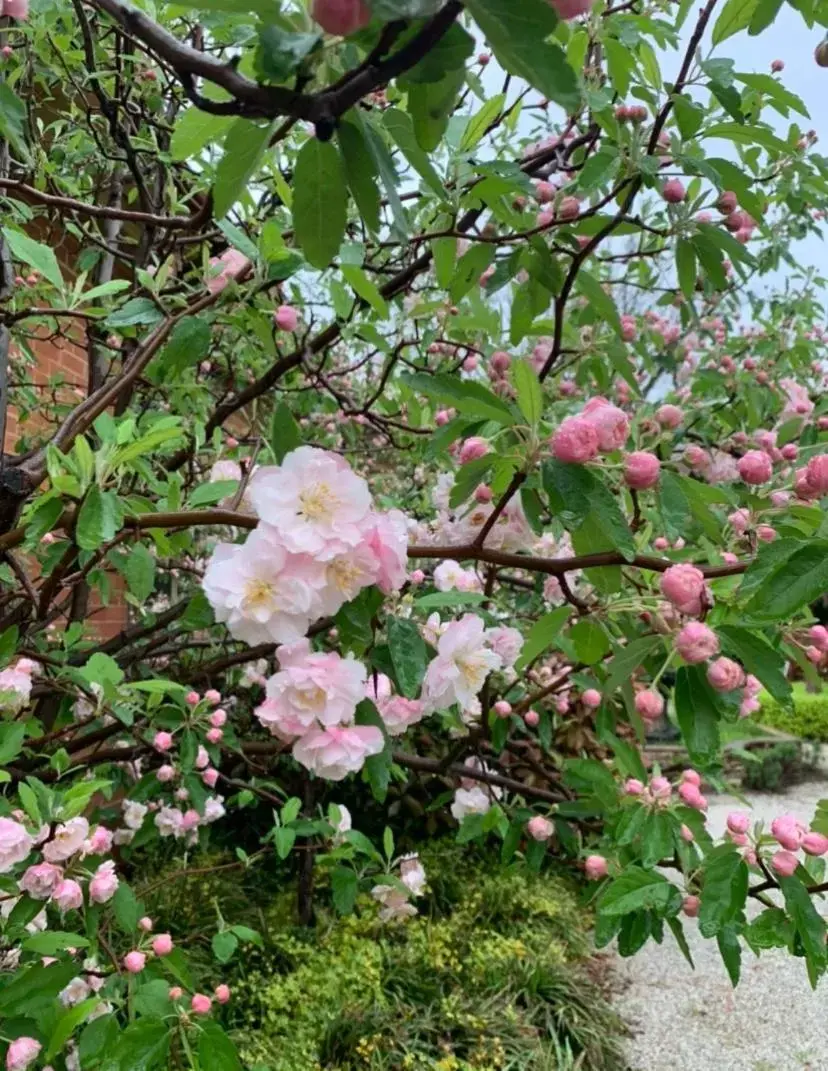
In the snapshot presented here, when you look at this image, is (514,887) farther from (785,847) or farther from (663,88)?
(663,88)

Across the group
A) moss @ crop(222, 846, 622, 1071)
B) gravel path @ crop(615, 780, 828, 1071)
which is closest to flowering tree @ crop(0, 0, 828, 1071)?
moss @ crop(222, 846, 622, 1071)

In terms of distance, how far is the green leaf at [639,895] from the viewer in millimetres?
1251

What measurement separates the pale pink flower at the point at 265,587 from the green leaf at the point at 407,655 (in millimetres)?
A: 161

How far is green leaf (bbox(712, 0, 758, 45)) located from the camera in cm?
117

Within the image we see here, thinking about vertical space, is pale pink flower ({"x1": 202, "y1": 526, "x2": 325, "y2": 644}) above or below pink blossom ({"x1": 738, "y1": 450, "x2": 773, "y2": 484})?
above

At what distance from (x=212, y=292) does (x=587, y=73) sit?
805 mm

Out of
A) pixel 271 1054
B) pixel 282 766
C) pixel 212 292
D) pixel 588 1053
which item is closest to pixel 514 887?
pixel 588 1053

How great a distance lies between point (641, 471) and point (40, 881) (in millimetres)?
1014

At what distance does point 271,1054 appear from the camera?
8.48 ft

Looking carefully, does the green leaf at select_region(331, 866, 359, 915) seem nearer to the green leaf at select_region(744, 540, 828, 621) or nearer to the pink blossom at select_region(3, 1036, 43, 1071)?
the pink blossom at select_region(3, 1036, 43, 1071)

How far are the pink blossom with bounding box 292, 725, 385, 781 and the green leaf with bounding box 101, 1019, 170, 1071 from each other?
559 millimetres

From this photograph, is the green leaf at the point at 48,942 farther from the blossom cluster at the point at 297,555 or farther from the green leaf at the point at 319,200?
the green leaf at the point at 319,200

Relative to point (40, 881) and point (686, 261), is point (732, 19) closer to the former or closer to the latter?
point (686, 261)

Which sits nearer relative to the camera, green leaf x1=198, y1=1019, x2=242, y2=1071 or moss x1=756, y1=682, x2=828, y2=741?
green leaf x1=198, y1=1019, x2=242, y2=1071
